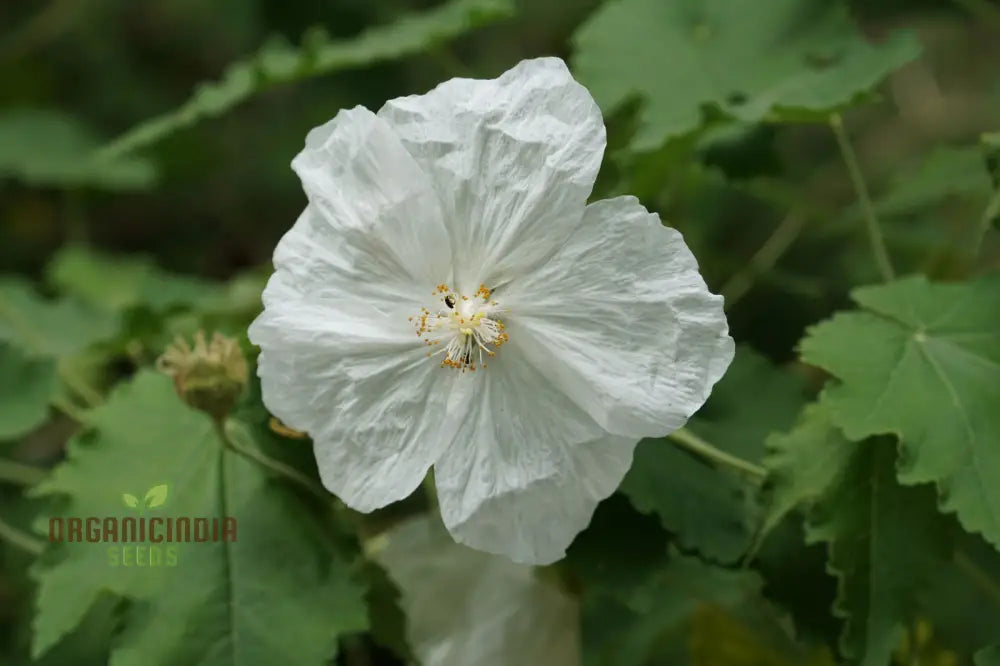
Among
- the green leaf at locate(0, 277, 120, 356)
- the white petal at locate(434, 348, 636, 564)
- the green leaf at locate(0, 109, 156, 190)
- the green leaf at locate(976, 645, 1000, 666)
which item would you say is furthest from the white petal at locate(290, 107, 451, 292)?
the green leaf at locate(0, 109, 156, 190)

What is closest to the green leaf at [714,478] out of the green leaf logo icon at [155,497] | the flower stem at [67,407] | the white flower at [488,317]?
the white flower at [488,317]

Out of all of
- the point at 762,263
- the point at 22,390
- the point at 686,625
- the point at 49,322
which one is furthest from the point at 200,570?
the point at 762,263

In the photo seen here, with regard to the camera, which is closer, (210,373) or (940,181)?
(210,373)

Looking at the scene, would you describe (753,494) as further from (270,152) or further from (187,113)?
(270,152)

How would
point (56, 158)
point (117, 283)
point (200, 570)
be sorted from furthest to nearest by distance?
1. point (56, 158)
2. point (117, 283)
3. point (200, 570)

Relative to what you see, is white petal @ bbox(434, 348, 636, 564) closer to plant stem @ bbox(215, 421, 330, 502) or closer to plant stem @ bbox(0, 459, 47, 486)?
plant stem @ bbox(215, 421, 330, 502)

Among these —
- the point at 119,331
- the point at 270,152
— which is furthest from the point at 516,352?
the point at 270,152

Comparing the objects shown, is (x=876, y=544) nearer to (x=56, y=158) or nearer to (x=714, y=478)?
(x=714, y=478)
